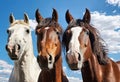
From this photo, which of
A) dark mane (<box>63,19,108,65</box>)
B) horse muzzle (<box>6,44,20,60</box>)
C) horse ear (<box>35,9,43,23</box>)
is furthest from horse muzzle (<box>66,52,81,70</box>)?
horse ear (<box>35,9,43,23</box>)

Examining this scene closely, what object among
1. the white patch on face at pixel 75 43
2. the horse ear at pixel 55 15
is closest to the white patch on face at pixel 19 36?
the horse ear at pixel 55 15

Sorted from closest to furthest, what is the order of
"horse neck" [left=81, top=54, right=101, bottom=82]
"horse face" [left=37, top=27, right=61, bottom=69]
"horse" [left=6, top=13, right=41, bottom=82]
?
1. "horse neck" [left=81, top=54, right=101, bottom=82]
2. "horse face" [left=37, top=27, right=61, bottom=69]
3. "horse" [left=6, top=13, right=41, bottom=82]

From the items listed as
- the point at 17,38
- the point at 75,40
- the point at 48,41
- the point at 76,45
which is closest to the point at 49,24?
the point at 48,41

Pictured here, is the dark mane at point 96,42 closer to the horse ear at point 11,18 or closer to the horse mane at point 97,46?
the horse mane at point 97,46

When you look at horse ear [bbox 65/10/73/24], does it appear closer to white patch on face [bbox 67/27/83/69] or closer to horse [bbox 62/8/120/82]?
horse [bbox 62/8/120/82]

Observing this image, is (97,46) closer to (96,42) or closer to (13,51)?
(96,42)

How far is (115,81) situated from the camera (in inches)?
293

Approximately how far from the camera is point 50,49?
307 inches

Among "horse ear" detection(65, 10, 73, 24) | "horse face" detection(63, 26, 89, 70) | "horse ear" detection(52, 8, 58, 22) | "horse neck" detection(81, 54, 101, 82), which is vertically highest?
"horse ear" detection(52, 8, 58, 22)

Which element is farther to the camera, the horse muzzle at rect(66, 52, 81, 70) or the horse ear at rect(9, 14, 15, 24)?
the horse ear at rect(9, 14, 15, 24)

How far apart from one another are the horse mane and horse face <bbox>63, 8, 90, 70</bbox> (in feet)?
0.57

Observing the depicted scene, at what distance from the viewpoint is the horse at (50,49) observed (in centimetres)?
765

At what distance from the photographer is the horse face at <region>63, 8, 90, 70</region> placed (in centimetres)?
684

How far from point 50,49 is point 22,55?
4.67ft
